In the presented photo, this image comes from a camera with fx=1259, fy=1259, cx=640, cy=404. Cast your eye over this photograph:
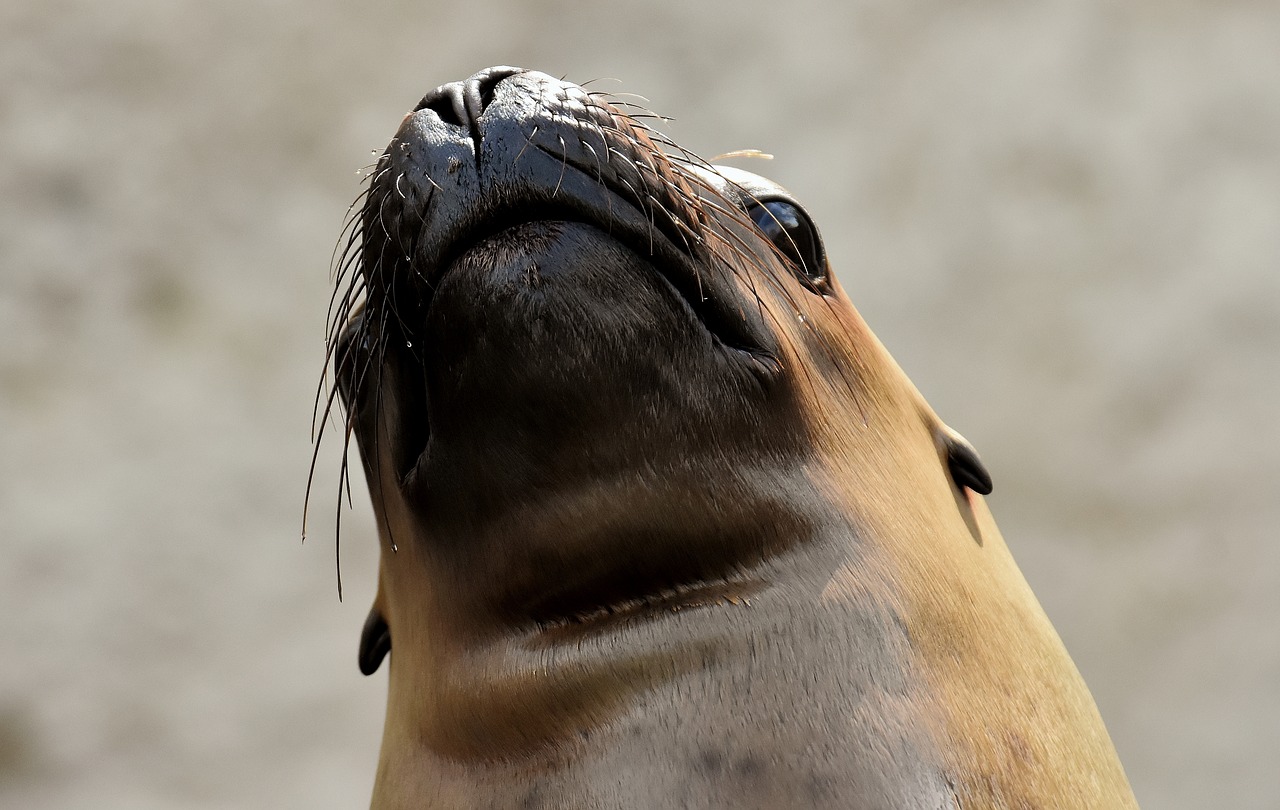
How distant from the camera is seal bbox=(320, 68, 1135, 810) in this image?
135cm

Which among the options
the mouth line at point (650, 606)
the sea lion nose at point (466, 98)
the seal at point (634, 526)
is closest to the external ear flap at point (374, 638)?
the seal at point (634, 526)

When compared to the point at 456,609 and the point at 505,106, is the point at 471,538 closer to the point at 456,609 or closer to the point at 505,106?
the point at 456,609

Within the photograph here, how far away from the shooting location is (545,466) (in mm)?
1438

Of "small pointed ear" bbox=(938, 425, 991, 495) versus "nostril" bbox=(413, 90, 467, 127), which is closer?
"nostril" bbox=(413, 90, 467, 127)

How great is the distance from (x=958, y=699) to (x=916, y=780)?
15 cm

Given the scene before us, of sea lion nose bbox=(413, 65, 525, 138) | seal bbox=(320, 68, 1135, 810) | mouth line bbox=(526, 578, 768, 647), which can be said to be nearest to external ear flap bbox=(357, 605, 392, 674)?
seal bbox=(320, 68, 1135, 810)

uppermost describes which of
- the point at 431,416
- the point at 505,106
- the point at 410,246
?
the point at 505,106

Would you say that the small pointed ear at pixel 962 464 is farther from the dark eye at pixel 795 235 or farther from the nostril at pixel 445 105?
the nostril at pixel 445 105

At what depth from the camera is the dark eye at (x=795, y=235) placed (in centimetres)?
176

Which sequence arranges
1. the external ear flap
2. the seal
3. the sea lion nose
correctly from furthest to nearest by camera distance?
1. the external ear flap
2. the sea lion nose
3. the seal

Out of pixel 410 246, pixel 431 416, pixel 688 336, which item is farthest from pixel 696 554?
pixel 410 246

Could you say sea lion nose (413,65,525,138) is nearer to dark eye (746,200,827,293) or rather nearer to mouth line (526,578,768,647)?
dark eye (746,200,827,293)

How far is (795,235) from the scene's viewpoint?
1.81m

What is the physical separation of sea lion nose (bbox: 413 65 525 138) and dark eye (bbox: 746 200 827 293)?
0.41 m
